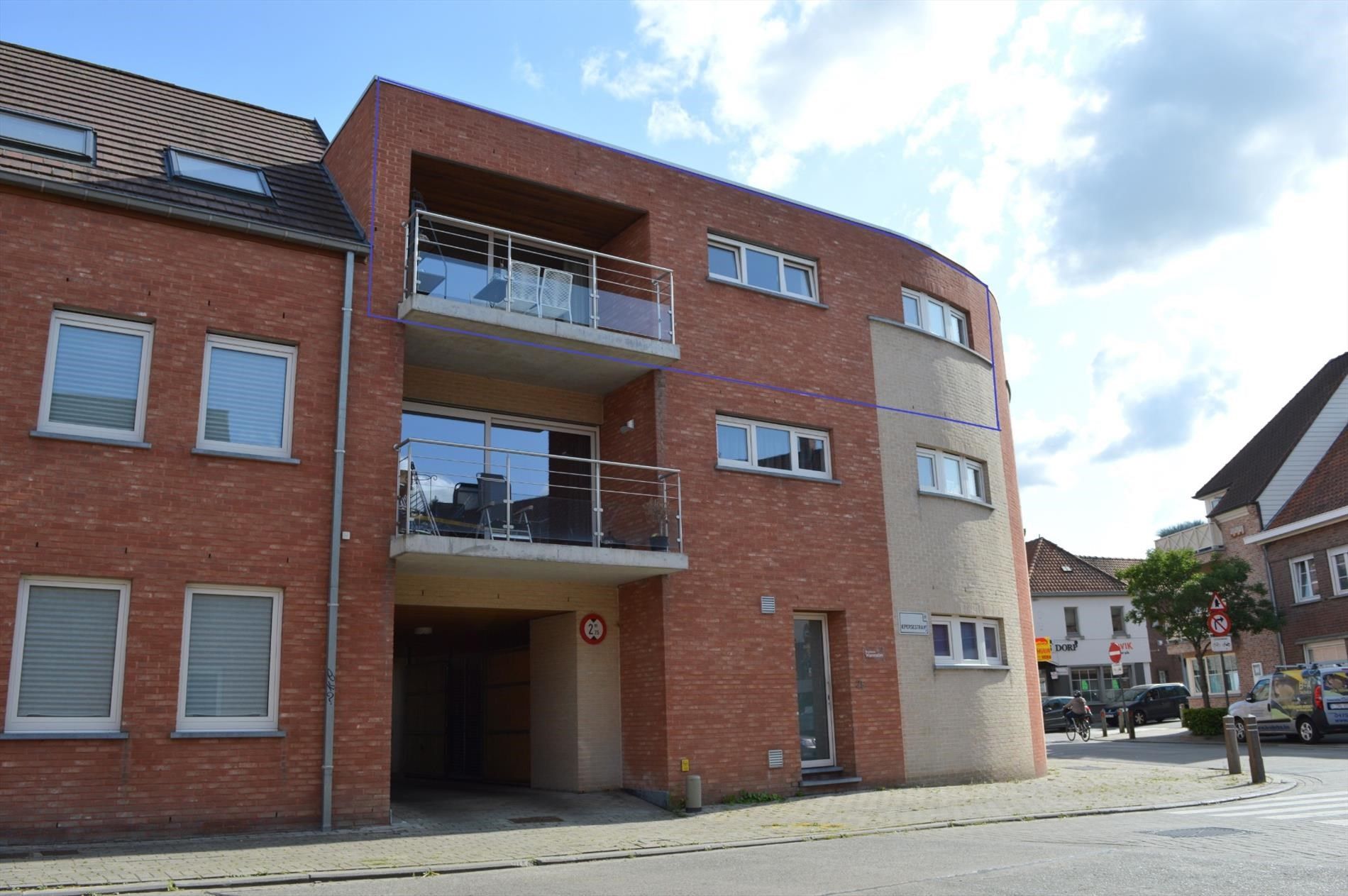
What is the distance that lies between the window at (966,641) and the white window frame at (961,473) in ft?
6.73

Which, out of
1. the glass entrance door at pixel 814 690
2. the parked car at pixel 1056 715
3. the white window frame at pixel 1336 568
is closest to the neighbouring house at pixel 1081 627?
the parked car at pixel 1056 715

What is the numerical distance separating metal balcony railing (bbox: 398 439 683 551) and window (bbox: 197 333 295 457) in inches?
54.3

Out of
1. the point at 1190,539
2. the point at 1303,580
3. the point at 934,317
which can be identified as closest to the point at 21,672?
the point at 934,317

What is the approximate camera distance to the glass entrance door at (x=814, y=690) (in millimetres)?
15570

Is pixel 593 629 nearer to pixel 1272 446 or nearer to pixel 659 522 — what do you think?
pixel 659 522

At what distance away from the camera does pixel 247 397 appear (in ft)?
39.5

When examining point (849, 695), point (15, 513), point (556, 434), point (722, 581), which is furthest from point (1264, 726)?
point (15, 513)

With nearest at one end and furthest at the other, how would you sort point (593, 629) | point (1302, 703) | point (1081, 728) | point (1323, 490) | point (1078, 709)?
1. point (593, 629)
2. point (1302, 703)
3. point (1081, 728)
4. point (1078, 709)
5. point (1323, 490)

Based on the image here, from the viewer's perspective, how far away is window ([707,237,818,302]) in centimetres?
1653

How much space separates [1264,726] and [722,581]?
1722cm

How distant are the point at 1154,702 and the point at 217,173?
35.0 m

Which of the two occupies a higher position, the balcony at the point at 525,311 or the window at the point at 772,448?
the balcony at the point at 525,311

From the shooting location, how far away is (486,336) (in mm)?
13477

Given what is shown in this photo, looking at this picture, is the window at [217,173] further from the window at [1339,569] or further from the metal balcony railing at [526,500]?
the window at [1339,569]
